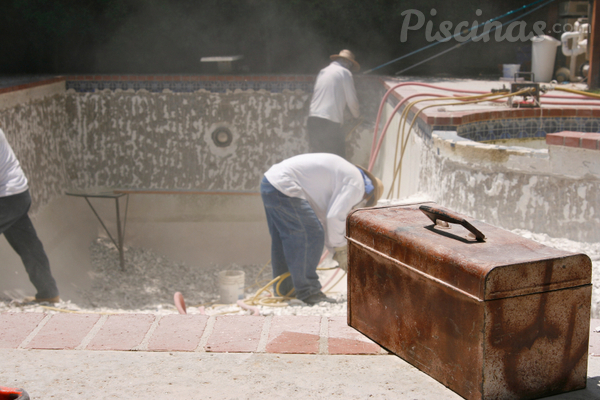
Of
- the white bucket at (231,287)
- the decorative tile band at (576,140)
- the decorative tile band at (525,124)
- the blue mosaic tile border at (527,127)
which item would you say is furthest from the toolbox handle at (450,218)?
the white bucket at (231,287)

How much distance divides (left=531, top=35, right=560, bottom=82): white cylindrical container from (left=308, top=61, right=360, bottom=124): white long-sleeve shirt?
282 cm

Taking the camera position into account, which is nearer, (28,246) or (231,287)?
(28,246)

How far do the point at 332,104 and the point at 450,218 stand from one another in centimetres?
507

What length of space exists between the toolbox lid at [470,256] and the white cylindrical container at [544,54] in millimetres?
6673

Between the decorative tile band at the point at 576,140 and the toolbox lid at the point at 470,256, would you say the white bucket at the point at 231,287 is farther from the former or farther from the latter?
the toolbox lid at the point at 470,256

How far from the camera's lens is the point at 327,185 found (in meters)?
4.04

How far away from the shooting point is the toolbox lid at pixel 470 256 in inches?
59.0

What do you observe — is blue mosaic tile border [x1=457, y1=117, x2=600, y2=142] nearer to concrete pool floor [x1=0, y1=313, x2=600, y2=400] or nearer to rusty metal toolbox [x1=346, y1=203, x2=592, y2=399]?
concrete pool floor [x1=0, y1=313, x2=600, y2=400]

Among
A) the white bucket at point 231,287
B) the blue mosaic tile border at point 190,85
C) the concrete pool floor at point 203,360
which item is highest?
the blue mosaic tile border at point 190,85

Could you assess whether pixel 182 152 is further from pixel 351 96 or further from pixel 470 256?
pixel 470 256

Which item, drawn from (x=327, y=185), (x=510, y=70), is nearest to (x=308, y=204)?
(x=327, y=185)

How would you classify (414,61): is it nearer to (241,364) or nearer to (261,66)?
(261,66)

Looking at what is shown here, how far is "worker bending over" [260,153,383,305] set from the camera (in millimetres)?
3949

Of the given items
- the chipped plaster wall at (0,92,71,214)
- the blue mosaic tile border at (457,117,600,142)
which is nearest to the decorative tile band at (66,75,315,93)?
the chipped plaster wall at (0,92,71,214)
